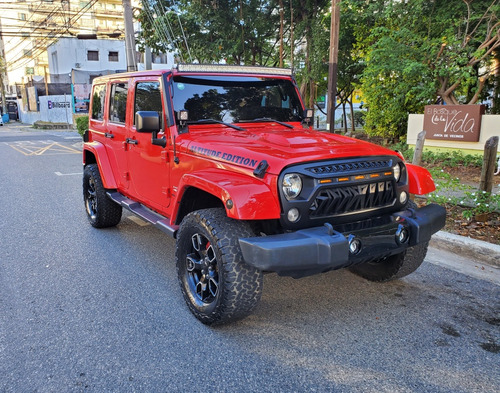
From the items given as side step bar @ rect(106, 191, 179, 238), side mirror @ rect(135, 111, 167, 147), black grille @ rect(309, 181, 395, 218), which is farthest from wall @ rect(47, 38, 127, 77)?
black grille @ rect(309, 181, 395, 218)

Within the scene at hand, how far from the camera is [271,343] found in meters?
3.06

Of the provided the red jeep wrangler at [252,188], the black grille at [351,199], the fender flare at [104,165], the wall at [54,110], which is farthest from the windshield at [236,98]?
the wall at [54,110]

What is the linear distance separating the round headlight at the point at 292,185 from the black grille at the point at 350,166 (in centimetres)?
12

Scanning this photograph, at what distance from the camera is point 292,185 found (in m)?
2.96

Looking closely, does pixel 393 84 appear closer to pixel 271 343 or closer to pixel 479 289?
pixel 479 289

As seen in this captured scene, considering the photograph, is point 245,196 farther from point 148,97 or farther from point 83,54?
point 83,54

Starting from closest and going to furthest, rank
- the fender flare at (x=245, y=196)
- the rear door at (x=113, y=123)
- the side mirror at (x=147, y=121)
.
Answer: the fender flare at (x=245, y=196) → the side mirror at (x=147, y=121) → the rear door at (x=113, y=123)

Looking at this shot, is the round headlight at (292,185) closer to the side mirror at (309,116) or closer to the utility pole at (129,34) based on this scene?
the side mirror at (309,116)

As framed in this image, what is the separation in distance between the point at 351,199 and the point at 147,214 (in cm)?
220

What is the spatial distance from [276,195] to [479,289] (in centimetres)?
237

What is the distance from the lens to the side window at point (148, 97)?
13.6 feet

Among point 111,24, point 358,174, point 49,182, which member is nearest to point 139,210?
point 358,174

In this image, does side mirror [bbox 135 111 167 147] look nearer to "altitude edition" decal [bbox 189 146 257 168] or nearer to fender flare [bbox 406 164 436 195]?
"altitude edition" decal [bbox 189 146 257 168]

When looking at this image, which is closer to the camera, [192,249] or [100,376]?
[100,376]
